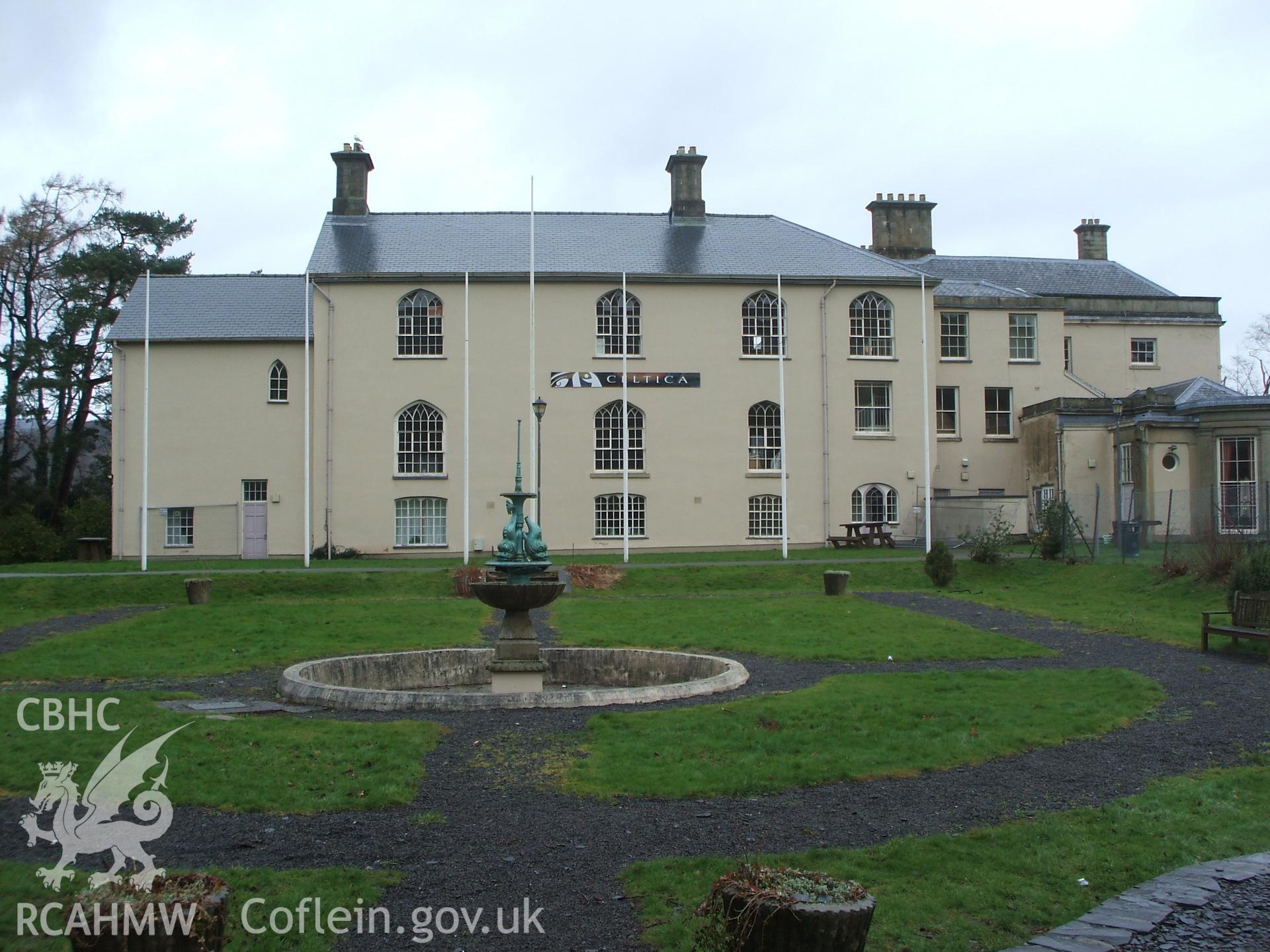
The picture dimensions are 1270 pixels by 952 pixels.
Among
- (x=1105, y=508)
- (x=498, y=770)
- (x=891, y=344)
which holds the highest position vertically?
(x=891, y=344)

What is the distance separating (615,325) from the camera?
126 ft

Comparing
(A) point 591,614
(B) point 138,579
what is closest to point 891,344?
(A) point 591,614

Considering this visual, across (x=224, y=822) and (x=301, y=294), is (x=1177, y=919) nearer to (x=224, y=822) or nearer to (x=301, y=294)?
(x=224, y=822)

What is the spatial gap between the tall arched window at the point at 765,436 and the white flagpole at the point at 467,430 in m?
9.97

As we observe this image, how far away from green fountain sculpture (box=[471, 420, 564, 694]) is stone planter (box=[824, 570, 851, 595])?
37.9 feet

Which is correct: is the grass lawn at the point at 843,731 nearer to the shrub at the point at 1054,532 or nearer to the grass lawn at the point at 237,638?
the grass lawn at the point at 237,638

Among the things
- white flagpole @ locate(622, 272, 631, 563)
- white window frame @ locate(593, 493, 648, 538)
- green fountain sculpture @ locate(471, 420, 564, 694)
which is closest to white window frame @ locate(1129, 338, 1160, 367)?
white flagpole @ locate(622, 272, 631, 563)

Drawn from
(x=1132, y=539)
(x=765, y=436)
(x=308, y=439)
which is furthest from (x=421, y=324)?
(x=1132, y=539)

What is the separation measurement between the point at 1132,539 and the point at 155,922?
2910 cm

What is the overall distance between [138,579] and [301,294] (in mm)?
16460

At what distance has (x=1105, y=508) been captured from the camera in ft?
113

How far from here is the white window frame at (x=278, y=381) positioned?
126 ft

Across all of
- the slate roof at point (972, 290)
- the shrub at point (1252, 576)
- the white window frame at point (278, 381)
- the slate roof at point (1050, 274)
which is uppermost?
the slate roof at point (1050, 274)

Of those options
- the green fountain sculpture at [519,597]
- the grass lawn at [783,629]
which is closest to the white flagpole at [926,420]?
the grass lawn at [783,629]
